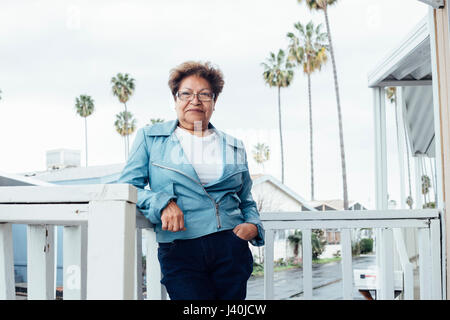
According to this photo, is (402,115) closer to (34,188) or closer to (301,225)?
A: (301,225)

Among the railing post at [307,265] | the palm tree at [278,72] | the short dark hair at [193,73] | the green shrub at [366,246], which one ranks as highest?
the palm tree at [278,72]

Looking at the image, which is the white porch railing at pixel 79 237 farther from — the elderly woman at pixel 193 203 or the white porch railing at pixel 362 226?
the white porch railing at pixel 362 226

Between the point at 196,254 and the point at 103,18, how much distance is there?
7.23 m

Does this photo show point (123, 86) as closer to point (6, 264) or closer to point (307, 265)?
point (307, 265)

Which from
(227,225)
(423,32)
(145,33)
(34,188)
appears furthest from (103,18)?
(34,188)

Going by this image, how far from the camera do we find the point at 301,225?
214cm

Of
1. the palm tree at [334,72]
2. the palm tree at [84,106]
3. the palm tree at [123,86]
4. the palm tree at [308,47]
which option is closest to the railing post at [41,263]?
the palm tree at [84,106]

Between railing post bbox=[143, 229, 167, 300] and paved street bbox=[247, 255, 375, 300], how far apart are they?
8052 millimetres

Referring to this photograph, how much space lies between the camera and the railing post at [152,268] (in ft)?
4.98

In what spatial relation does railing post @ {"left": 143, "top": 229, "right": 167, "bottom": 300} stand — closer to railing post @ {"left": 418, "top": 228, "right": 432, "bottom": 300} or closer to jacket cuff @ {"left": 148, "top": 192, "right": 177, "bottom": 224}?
jacket cuff @ {"left": 148, "top": 192, "right": 177, "bottom": 224}

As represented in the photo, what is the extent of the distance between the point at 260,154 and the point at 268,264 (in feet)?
34.4

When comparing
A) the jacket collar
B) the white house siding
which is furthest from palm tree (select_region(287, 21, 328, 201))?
the jacket collar

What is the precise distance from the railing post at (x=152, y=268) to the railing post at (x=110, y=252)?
0.76 metres

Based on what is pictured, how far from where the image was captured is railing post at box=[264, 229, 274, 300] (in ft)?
6.93
